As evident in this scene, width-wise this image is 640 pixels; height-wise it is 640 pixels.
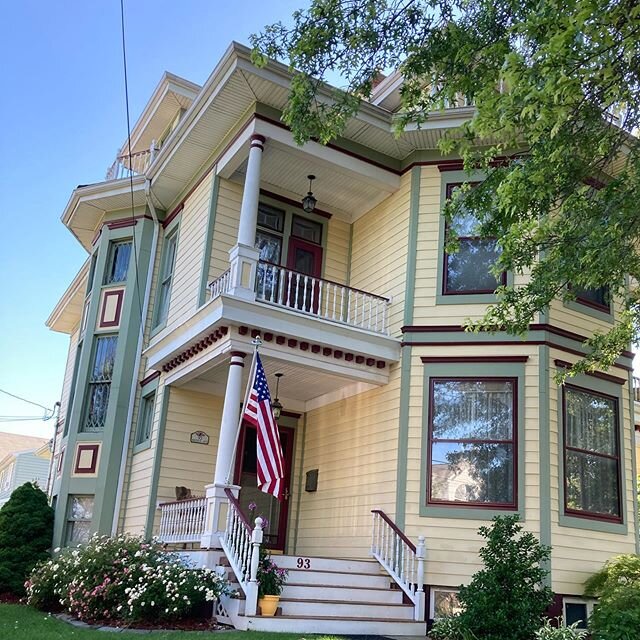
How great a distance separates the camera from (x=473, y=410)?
35.5 ft

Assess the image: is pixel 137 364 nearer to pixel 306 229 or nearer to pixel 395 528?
pixel 306 229

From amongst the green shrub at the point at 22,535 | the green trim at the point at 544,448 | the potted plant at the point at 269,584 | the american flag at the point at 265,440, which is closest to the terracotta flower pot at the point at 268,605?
the potted plant at the point at 269,584

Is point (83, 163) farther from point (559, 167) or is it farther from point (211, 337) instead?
point (559, 167)

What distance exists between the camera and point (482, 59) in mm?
7508

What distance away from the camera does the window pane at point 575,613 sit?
9.86m

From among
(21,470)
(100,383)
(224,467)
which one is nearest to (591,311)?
(224,467)

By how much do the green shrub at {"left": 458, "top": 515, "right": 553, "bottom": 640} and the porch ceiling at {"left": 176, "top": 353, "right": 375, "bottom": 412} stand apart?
3731mm

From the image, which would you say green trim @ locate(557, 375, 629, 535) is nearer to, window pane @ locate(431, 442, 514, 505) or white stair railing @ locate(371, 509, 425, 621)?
window pane @ locate(431, 442, 514, 505)

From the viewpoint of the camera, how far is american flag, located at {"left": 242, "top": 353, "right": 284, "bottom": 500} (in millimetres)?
9117

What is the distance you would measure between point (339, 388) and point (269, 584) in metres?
4.37

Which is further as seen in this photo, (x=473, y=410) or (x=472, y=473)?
(x=473, y=410)

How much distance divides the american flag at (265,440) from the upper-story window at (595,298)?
5.49m

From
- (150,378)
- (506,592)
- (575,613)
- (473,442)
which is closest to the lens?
(506,592)

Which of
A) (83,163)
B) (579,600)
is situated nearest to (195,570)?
(579,600)
